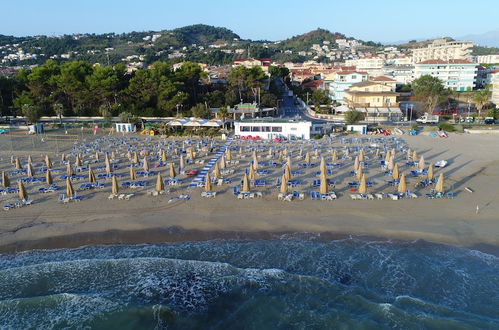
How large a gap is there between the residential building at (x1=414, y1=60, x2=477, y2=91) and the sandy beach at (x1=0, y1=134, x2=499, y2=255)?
64750 millimetres

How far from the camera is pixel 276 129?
140 ft

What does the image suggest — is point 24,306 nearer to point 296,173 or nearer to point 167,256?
point 167,256

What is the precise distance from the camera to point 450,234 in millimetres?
18672

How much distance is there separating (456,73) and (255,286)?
81969 mm

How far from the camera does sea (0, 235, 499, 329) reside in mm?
13836

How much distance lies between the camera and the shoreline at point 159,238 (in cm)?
1808

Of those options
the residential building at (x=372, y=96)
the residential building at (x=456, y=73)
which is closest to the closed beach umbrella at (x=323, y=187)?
the residential building at (x=372, y=96)

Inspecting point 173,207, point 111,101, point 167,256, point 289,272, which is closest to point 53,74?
point 111,101

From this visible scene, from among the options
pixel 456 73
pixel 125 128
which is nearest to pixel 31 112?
pixel 125 128

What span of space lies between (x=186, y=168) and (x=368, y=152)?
53.7ft

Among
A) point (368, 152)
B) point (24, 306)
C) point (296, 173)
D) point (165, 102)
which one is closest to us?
point (24, 306)

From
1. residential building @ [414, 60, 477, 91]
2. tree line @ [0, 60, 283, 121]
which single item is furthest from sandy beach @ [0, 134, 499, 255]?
residential building @ [414, 60, 477, 91]

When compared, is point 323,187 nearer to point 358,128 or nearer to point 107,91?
point 358,128

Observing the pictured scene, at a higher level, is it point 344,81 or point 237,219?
point 344,81
